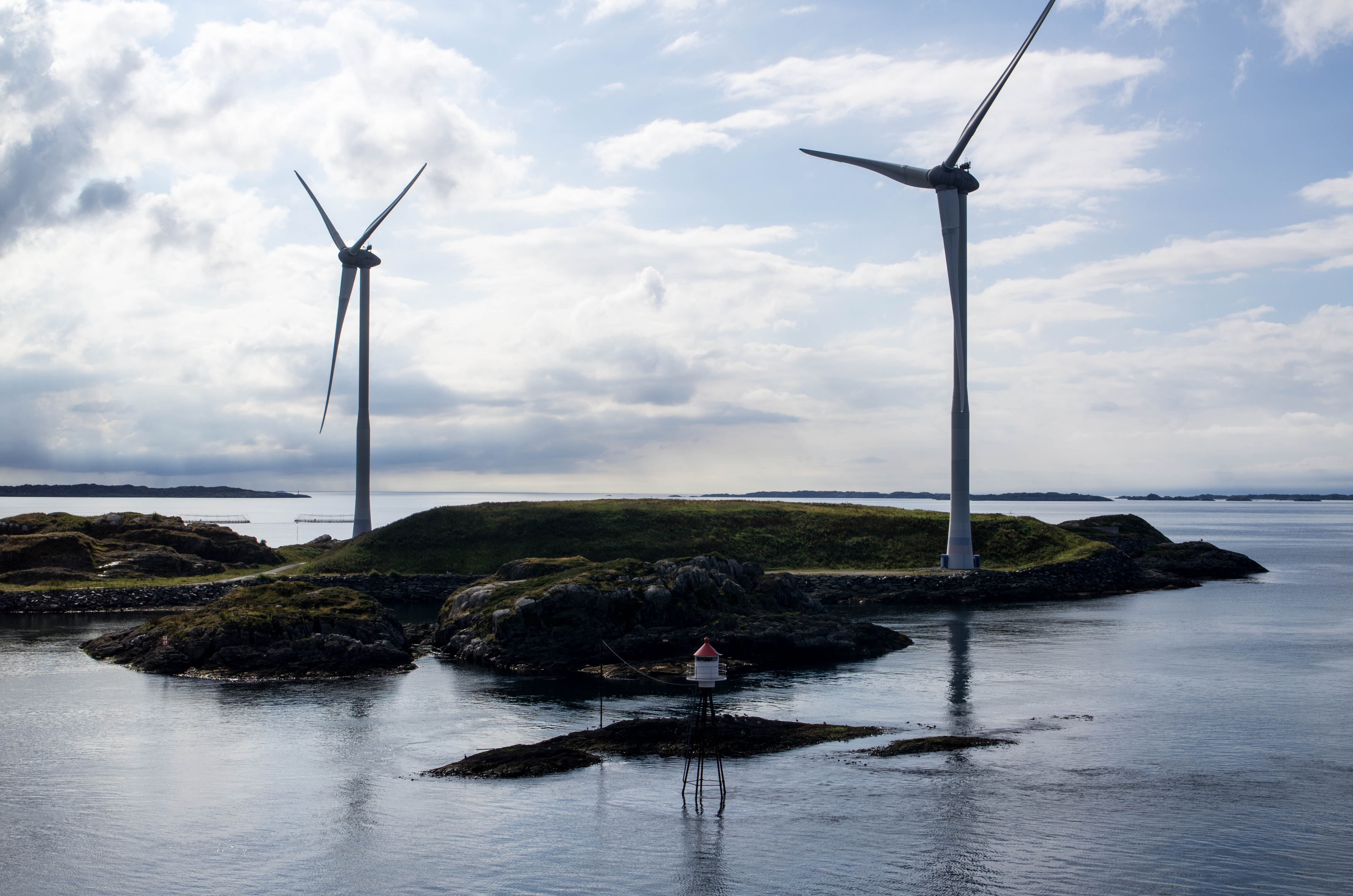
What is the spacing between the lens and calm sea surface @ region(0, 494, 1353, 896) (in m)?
24.3

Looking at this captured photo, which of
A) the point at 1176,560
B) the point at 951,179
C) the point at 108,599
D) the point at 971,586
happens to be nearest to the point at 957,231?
the point at 951,179

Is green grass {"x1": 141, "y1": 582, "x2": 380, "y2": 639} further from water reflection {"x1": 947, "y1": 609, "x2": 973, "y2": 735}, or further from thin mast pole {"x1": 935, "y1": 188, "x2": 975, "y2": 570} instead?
thin mast pole {"x1": 935, "y1": 188, "x2": 975, "y2": 570}

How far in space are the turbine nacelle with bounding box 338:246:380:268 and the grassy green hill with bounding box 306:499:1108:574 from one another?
3248cm

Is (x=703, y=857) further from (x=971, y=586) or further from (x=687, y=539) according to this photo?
(x=687, y=539)

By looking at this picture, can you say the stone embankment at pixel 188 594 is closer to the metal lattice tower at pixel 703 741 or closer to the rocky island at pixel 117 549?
the rocky island at pixel 117 549

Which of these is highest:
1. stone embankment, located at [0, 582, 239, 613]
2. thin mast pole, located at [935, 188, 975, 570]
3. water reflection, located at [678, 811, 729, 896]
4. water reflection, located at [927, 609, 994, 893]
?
thin mast pole, located at [935, 188, 975, 570]

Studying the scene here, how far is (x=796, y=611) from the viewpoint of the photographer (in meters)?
67.4

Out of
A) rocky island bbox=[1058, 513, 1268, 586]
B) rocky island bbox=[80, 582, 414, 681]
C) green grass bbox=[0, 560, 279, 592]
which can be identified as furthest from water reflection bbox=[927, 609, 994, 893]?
rocky island bbox=[1058, 513, 1268, 586]

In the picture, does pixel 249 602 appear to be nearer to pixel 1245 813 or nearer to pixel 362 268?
pixel 1245 813

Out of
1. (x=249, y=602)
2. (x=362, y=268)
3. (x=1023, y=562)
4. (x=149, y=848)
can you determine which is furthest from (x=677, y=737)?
(x=362, y=268)

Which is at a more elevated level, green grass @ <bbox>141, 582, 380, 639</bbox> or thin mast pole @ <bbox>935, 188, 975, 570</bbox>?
thin mast pole @ <bbox>935, 188, 975, 570</bbox>

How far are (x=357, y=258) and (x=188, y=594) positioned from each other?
49.8m

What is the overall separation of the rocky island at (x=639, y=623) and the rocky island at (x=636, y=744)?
18.0m

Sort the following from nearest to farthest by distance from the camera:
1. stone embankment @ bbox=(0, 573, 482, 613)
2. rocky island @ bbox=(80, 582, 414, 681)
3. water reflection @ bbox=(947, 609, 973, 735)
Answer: water reflection @ bbox=(947, 609, 973, 735), rocky island @ bbox=(80, 582, 414, 681), stone embankment @ bbox=(0, 573, 482, 613)
